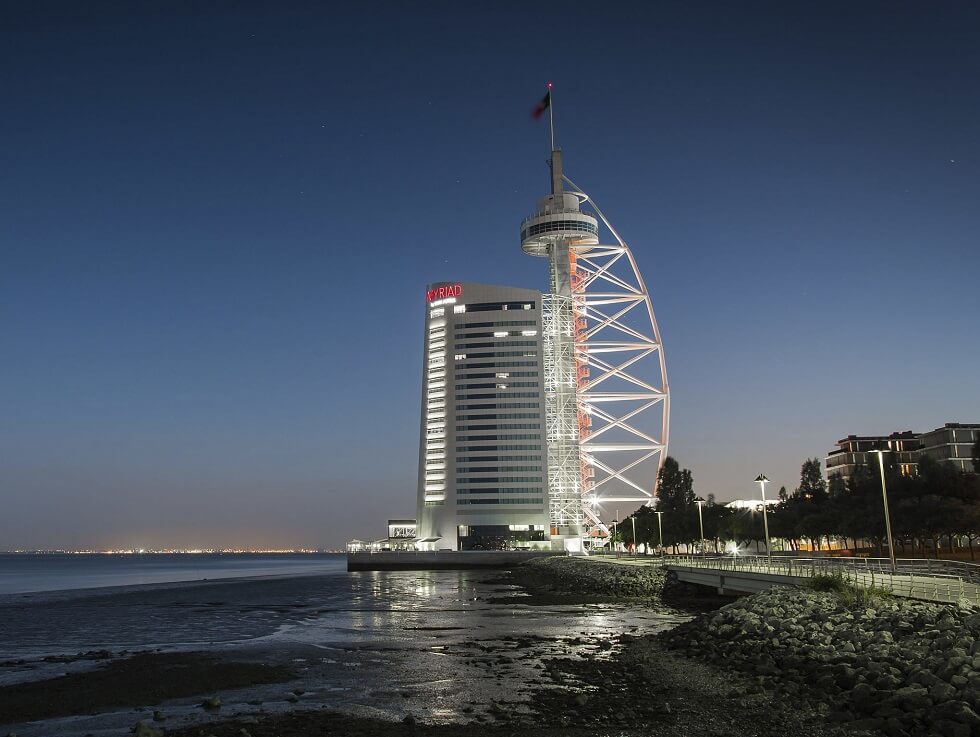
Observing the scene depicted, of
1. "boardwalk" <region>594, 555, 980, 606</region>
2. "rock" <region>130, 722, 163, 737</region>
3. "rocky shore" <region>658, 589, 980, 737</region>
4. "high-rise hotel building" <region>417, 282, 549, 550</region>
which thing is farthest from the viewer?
"high-rise hotel building" <region>417, 282, 549, 550</region>

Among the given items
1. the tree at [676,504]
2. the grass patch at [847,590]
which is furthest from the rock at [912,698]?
the tree at [676,504]

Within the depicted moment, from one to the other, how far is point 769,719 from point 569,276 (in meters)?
146

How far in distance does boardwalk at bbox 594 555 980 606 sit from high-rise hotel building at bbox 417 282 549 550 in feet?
A: 350

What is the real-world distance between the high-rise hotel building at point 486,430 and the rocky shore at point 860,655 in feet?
459

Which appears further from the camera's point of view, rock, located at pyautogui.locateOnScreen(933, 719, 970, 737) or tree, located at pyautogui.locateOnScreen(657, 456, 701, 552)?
tree, located at pyautogui.locateOnScreen(657, 456, 701, 552)

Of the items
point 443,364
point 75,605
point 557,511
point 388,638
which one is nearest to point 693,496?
point 557,511

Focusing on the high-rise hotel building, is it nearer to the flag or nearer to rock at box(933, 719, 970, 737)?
the flag

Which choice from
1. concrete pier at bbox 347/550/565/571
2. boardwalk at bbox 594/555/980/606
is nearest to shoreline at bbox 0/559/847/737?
boardwalk at bbox 594/555/980/606

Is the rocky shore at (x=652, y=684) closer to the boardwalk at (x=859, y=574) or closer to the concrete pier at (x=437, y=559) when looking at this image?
the boardwalk at (x=859, y=574)

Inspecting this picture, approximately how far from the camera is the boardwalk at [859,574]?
3148cm

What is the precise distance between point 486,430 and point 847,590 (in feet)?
481

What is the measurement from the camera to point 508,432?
178 m

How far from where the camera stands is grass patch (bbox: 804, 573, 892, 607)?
1201 inches

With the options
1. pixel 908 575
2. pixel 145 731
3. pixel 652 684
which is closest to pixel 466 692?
pixel 652 684
